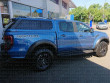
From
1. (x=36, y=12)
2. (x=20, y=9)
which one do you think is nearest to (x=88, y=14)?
(x=36, y=12)

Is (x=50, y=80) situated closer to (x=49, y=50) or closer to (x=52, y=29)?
(x=49, y=50)

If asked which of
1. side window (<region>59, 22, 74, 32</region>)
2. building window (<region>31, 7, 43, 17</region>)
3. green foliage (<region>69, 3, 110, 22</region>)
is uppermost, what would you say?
green foliage (<region>69, 3, 110, 22</region>)

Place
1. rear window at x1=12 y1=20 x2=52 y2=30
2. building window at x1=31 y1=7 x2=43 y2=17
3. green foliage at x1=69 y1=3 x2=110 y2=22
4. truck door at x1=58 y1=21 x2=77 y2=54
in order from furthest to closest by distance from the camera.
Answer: green foliage at x1=69 y1=3 x2=110 y2=22 → building window at x1=31 y1=7 x2=43 y2=17 → truck door at x1=58 y1=21 x2=77 y2=54 → rear window at x1=12 y1=20 x2=52 y2=30

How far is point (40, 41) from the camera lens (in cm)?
→ 359

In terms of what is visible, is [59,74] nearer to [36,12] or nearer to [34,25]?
[34,25]

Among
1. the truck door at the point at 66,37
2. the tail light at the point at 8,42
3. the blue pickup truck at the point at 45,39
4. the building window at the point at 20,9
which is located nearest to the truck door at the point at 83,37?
the blue pickup truck at the point at 45,39

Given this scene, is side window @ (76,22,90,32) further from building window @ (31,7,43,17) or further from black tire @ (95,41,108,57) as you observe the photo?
building window @ (31,7,43,17)

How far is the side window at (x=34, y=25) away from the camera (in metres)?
3.49

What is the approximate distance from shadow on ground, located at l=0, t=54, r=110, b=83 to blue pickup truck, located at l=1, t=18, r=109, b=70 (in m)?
0.38

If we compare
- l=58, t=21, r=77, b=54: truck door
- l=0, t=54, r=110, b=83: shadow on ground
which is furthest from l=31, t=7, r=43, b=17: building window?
l=0, t=54, r=110, b=83: shadow on ground

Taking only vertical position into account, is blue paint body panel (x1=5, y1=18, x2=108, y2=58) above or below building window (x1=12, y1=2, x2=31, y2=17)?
below

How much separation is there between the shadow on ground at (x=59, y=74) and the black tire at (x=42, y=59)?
0.19 meters

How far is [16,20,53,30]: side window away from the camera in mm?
3493

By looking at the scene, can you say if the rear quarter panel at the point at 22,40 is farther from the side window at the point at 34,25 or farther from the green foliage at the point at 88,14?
the green foliage at the point at 88,14
